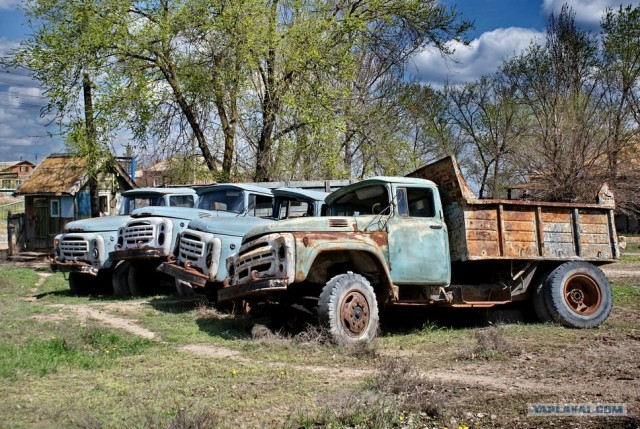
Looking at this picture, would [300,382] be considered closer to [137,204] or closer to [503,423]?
[503,423]

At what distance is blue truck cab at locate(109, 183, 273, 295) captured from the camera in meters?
13.0

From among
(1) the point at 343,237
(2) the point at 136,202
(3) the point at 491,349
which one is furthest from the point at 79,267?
(3) the point at 491,349

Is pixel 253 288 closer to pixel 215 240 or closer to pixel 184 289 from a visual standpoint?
pixel 215 240

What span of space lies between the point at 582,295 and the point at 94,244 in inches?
392

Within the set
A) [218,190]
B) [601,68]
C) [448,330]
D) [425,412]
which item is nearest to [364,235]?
[448,330]

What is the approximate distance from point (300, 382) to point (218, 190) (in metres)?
7.78

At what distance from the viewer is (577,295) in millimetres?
9992

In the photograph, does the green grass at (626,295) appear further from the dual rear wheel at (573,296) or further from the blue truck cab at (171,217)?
the blue truck cab at (171,217)

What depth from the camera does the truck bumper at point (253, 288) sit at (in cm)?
809

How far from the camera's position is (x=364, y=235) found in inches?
342

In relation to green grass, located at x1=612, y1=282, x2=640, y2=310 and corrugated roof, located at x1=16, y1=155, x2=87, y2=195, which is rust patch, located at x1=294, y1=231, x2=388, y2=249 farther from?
corrugated roof, located at x1=16, y1=155, x2=87, y2=195

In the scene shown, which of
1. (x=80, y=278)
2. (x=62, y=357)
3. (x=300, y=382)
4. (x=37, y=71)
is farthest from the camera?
(x=37, y=71)

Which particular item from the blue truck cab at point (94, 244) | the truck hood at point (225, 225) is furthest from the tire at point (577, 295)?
the blue truck cab at point (94, 244)

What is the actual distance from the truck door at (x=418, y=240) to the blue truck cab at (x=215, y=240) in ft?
5.92
